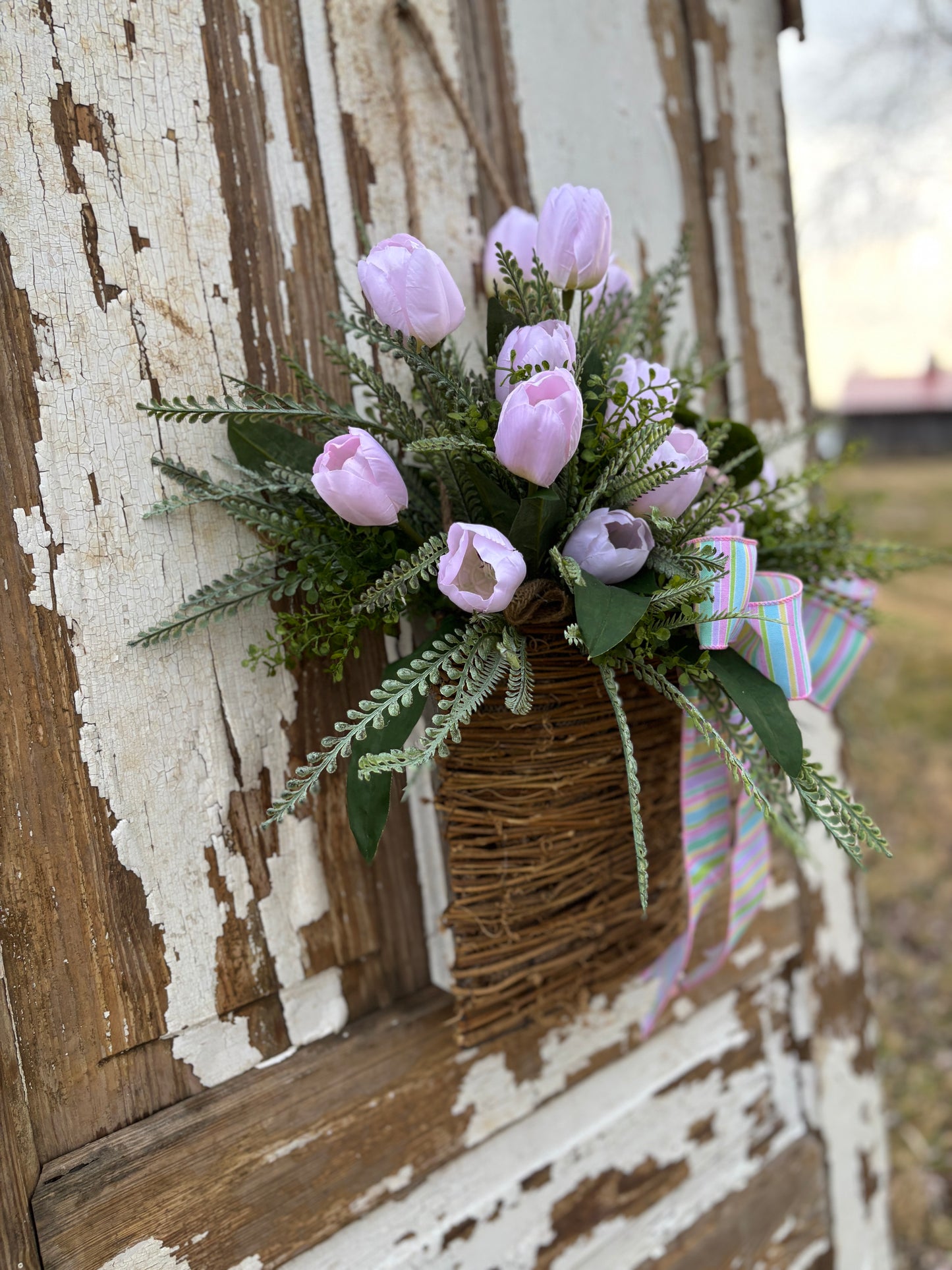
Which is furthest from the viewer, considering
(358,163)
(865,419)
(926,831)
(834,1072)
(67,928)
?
(865,419)

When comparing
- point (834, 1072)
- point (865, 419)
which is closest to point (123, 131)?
point (834, 1072)

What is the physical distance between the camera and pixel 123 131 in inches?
22.9

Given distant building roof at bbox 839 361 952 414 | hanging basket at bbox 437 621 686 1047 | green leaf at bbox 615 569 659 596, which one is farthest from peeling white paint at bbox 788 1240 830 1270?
distant building roof at bbox 839 361 952 414

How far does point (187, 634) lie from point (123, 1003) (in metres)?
0.26

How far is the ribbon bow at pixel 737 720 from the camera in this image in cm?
56

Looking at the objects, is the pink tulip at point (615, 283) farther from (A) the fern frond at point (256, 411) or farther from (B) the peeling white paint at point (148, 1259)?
(B) the peeling white paint at point (148, 1259)

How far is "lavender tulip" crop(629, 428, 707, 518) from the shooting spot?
553 mm

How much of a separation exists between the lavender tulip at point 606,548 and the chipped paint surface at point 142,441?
248 mm

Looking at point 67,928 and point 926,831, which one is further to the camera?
point 926,831

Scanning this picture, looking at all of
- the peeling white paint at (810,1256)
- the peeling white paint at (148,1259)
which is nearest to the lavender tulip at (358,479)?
the peeling white paint at (148,1259)

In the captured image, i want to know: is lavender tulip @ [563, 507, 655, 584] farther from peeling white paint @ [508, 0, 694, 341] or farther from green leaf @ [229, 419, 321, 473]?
peeling white paint @ [508, 0, 694, 341]

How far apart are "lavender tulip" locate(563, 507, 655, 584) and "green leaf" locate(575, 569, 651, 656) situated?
0.08 ft

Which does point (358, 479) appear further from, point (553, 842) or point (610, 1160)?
point (610, 1160)

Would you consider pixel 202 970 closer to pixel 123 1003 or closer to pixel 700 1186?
pixel 123 1003
